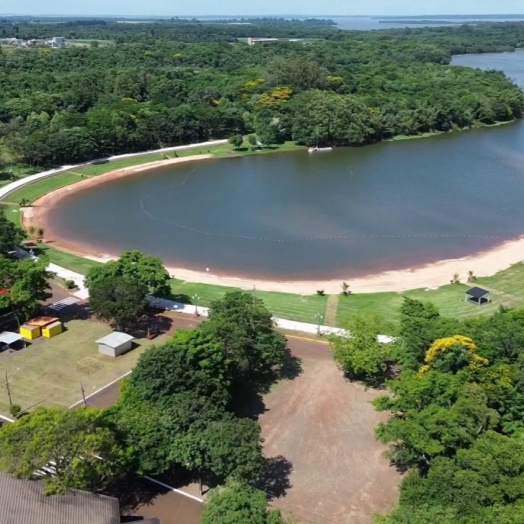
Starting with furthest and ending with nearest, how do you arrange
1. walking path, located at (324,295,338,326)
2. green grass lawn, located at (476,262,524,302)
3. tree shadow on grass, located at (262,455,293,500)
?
1. green grass lawn, located at (476,262,524,302)
2. walking path, located at (324,295,338,326)
3. tree shadow on grass, located at (262,455,293,500)

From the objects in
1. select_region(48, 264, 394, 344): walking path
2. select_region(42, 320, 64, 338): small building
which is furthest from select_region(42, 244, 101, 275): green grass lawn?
select_region(42, 320, 64, 338): small building

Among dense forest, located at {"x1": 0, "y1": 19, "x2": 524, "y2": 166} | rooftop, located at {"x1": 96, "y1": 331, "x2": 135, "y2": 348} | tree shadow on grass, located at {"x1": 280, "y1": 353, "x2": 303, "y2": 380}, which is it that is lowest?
tree shadow on grass, located at {"x1": 280, "y1": 353, "x2": 303, "y2": 380}

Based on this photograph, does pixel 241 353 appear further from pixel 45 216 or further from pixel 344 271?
pixel 45 216

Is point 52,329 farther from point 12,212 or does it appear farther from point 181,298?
point 12,212

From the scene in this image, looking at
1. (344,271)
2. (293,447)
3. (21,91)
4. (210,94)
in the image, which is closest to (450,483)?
(293,447)

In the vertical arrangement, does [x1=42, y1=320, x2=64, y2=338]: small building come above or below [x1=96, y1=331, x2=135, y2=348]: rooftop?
below

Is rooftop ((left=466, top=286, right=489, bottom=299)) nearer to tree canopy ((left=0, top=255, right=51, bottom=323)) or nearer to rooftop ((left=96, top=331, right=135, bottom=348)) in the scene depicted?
rooftop ((left=96, top=331, right=135, bottom=348))

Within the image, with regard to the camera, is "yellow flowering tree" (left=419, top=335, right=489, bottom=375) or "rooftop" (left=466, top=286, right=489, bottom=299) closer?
"yellow flowering tree" (left=419, top=335, right=489, bottom=375)
